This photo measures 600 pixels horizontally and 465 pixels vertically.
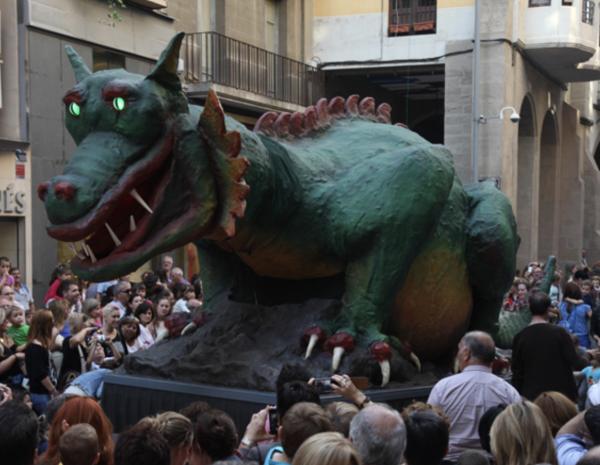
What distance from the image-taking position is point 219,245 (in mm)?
6438

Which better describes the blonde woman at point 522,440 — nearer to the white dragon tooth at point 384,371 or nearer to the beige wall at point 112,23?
the white dragon tooth at point 384,371

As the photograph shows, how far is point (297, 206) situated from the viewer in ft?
20.1

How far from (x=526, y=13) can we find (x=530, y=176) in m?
4.05

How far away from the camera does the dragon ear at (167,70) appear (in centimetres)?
537

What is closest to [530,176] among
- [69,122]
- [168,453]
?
[69,122]

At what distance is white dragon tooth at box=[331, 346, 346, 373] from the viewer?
589cm

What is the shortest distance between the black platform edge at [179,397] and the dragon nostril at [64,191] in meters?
1.48

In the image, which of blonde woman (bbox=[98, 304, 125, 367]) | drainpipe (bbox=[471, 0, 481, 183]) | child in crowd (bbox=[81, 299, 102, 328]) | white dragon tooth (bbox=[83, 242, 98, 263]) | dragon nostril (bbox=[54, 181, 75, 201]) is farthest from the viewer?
drainpipe (bbox=[471, 0, 481, 183])

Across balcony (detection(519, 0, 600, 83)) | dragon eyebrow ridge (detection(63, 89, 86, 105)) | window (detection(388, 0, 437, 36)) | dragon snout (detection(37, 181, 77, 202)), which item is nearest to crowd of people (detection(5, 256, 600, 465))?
dragon snout (detection(37, 181, 77, 202))

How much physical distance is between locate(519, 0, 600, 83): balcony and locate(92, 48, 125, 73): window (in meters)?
10.3

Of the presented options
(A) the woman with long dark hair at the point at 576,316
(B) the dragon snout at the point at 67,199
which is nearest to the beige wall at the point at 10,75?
(A) the woman with long dark hair at the point at 576,316

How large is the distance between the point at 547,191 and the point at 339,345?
2309cm

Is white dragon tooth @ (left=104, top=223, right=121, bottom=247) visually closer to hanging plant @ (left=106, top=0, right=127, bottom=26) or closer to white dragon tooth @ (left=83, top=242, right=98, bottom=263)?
white dragon tooth @ (left=83, top=242, right=98, bottom=263)

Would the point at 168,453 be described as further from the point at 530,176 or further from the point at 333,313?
the point at 530,176
